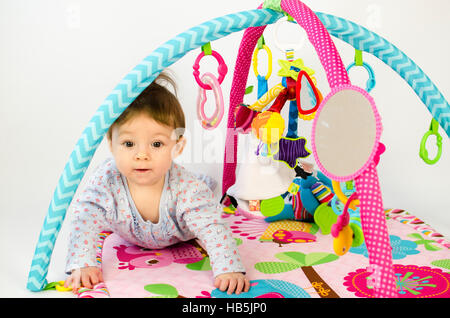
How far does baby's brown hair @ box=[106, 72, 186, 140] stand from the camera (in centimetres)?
113

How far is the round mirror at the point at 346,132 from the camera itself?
808mm

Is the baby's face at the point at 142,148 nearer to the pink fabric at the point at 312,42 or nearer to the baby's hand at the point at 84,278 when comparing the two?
the baby's hand at the point at 84,278

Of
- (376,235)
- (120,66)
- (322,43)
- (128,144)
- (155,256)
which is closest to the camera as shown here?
(376,235)

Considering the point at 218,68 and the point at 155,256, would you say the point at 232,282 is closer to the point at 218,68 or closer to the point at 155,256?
the point at 155,256

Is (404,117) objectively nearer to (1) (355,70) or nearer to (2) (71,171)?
(1) (355,70)

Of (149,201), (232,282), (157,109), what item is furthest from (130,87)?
(232,282)

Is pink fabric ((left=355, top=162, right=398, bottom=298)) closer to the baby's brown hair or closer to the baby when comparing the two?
the baby

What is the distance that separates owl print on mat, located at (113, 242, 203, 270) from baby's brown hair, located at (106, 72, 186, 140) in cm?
31

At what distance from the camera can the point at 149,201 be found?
3.97 ft

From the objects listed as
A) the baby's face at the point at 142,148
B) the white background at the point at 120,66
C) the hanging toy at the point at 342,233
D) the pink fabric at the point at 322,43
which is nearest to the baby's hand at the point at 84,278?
the baby's face at the point at 142,148

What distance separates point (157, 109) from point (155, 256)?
0.39m

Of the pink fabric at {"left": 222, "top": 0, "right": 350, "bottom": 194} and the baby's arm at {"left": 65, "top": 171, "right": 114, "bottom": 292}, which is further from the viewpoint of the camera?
the baby's arm at {"left": 65, "top": 171, "right": 114, "bottom": 292}

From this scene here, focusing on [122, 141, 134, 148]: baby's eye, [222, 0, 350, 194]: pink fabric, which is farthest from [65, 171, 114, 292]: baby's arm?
[222, 0, 350, 194]: pink fabric
